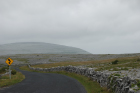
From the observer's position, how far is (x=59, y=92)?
13.5m

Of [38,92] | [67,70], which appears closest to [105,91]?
[38,92]

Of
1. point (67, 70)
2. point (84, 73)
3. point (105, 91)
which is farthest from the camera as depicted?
point (67, 70)

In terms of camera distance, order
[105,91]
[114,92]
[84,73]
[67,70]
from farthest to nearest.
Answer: [67,70] → [84,73] → [105,91] → [114,92]

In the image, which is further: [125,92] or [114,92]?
[114,92]

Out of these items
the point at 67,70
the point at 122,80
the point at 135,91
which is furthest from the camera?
the point at 67,70

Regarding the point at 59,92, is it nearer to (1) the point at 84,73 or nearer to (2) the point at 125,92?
(2) the point at 125,92

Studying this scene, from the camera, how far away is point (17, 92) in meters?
13.9

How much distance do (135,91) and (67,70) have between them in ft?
87.6

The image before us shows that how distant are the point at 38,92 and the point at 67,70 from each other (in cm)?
2040

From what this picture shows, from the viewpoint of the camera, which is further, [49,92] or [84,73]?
[84,73]

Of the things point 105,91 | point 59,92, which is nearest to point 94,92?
point 105,91

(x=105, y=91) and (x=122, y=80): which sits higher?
(x=122, y=80)

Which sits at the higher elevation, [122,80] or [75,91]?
[122,80]

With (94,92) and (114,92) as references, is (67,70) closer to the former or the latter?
(94,92)
